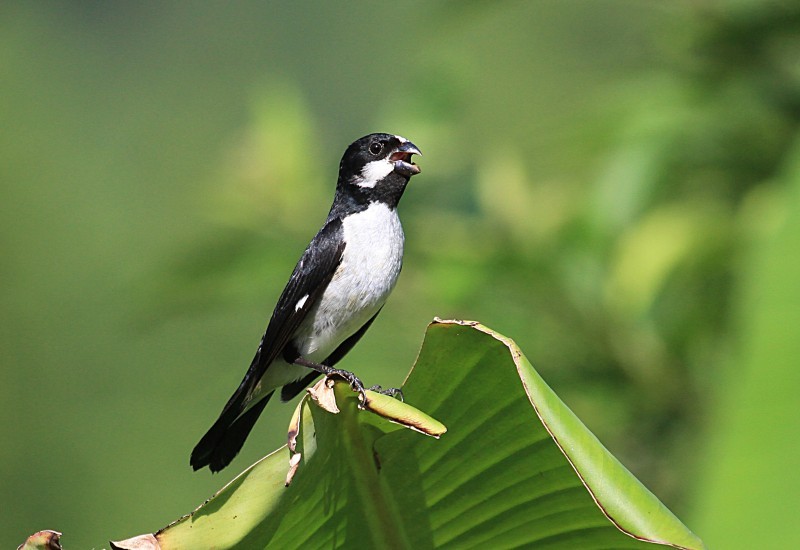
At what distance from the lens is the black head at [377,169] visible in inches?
106

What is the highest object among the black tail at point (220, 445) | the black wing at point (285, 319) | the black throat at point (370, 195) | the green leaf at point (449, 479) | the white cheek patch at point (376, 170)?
the white cheek patch at point (376, 170)

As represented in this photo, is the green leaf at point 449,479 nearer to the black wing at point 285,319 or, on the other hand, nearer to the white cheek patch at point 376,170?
the black wing at point 285,319

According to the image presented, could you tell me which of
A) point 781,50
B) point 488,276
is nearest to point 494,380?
point 488,276

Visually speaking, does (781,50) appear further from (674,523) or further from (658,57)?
(674,523)

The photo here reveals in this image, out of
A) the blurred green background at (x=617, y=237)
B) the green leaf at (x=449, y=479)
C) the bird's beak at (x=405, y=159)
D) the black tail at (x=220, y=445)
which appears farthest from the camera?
the bird's beak at (x=405, y=159)

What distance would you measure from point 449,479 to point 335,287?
108 cm

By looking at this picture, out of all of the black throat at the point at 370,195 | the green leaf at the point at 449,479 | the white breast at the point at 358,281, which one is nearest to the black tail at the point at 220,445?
the white breast at the point at 358,281

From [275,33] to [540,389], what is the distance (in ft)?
64.9

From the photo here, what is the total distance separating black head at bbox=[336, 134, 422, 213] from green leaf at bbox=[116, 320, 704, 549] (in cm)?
126

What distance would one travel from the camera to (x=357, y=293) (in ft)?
8.23

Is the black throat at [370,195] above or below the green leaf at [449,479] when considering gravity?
above

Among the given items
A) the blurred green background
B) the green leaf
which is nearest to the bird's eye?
the blurred green background

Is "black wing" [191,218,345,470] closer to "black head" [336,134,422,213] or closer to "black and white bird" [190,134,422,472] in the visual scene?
"black and white bird" [190,134,422,472]

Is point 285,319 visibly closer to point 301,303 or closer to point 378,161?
point 301,303
